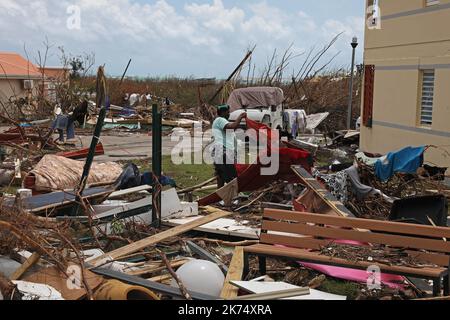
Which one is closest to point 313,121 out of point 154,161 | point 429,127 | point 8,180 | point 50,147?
point 429,127

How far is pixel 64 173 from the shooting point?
32.0 ft

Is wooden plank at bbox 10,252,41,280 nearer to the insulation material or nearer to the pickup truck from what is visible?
the insulation material

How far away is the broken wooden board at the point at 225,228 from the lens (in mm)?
6957

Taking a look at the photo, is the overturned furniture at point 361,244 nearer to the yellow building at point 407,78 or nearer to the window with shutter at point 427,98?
the yellow building at point 407,78

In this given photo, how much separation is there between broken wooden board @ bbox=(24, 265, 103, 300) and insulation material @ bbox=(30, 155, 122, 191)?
427 cm

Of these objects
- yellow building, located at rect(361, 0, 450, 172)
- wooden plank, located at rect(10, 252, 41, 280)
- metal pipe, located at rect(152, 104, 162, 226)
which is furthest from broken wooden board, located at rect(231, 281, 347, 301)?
yellow building, located at rect(361, 0, 450, 172)

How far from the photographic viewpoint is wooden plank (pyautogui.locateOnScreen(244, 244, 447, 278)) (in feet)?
15.3

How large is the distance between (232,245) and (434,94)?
7.95m

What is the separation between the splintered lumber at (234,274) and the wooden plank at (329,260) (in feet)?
0.70

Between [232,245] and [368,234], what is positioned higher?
[368,234]

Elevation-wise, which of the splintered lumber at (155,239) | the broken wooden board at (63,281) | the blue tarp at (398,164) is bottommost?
the splintered lumber at (155,239)

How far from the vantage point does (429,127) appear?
13.1 m

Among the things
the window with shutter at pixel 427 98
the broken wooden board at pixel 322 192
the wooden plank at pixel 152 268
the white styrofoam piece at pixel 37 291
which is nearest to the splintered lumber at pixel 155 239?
the wooden plank at pixel 152 268
